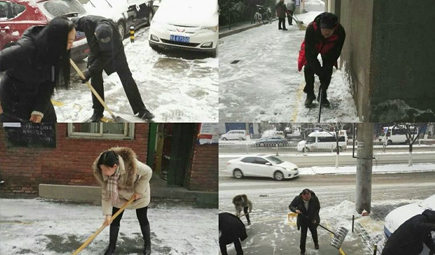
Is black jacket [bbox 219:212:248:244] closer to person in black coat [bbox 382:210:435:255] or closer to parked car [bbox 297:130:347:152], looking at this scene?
parked car [bbox 297:130:347:152]

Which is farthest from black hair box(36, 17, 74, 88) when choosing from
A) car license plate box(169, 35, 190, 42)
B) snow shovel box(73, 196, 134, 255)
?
snow shovel box(73, 196, 134, 255)

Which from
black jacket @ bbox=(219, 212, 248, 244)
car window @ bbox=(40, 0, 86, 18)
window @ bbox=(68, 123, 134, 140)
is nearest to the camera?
car window @ bbox=(40, 0, 86, 18)

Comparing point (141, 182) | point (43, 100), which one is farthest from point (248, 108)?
point (43, 100)

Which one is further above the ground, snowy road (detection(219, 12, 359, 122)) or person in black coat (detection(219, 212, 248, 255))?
snowy road (detection(219, 12, 359, 122))

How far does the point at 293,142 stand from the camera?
2479 mm

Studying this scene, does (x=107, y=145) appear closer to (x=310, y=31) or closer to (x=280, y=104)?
(x=280, y=104)

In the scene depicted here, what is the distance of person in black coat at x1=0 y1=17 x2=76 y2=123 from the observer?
2.34 meters

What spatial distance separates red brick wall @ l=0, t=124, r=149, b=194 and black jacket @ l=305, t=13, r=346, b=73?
99 cm

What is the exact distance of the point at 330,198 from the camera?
2492 millimetres

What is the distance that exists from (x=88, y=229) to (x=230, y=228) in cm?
77

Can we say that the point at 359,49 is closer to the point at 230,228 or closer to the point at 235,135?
the point at 235,135

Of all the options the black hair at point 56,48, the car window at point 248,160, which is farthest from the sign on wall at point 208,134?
the black hair at point 56,48

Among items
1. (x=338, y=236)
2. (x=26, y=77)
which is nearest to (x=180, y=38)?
(x=26, y=77)

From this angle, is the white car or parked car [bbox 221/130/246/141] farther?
parked car [bbox 221/130/246/141]
